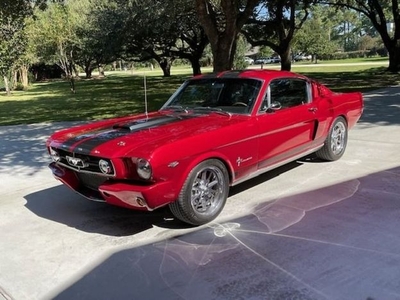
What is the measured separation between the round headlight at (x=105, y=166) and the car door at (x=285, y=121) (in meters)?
1.76

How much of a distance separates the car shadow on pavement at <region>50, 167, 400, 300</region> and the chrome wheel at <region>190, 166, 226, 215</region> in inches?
8.0

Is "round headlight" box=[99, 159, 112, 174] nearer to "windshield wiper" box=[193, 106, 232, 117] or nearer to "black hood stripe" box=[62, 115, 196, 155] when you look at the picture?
"black hood stripe" box=[62, 115, 196, 155]

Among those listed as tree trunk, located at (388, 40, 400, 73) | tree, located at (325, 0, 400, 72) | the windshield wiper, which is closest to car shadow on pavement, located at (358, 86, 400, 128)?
the windshield wiper

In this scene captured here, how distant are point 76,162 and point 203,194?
132 cm

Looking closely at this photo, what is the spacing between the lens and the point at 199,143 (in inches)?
161

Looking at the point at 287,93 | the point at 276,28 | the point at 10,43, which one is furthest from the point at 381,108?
the point at 10,43

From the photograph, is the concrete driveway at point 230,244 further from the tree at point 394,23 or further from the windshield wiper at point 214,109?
the tree at point 394,23

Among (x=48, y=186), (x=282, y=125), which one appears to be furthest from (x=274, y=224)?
(x=48, y=186)

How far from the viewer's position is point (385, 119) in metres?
9.77

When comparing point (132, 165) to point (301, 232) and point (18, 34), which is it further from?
point (18, 34)

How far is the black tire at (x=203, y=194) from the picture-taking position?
407 centimetres

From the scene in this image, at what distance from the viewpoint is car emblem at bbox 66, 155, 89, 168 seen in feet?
13.9

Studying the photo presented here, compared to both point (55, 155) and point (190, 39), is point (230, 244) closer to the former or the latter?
point (55, 155)

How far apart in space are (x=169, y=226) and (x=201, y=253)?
75cm
